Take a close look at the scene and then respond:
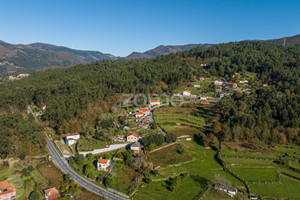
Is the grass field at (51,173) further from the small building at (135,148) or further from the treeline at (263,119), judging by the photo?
the treeline at (263,119)

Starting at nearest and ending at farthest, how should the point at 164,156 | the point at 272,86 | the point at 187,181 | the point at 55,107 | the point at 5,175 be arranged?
the point at 187,181 → the point at 5,175 → the point at 164,156 → the point at 55,107 → the point at 272,86

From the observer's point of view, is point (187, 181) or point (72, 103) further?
point (72, 103)

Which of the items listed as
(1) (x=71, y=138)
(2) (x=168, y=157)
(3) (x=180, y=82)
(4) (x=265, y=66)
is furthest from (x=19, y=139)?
(4) (x=265, y=66)

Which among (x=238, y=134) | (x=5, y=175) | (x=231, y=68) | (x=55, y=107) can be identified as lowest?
(x=5, y=175)

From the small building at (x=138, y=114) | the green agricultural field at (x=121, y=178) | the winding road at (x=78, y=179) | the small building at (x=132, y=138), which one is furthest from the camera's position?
the small building at (x=138, y=114)

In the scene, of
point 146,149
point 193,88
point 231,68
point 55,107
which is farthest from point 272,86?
point 55,107

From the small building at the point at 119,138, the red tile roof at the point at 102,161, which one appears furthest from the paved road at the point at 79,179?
the small building at the point at 119,138

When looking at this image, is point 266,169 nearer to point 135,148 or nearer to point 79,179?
point 135,148

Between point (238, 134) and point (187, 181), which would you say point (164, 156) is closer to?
point (187, 181)
